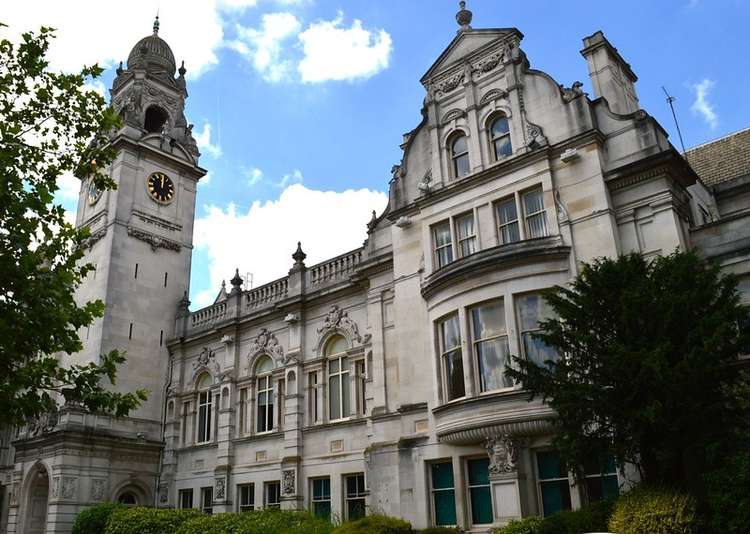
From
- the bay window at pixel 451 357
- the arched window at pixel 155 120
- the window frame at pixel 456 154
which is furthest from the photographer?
the arched window at pixel 155 120

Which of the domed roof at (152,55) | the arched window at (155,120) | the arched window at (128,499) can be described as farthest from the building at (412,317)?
the domed roof at (152,55)

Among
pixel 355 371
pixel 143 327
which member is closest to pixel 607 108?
pixel 355 371

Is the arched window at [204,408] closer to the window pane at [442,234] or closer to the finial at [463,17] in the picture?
the window pane at [442,234]

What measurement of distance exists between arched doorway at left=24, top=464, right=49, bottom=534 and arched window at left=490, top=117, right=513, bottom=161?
84.7 feet

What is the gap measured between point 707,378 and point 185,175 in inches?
1314

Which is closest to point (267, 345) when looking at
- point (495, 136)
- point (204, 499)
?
point (204, 499)

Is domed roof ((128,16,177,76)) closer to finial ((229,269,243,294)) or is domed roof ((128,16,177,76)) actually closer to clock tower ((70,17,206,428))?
clock tower ((70,17,206,428))

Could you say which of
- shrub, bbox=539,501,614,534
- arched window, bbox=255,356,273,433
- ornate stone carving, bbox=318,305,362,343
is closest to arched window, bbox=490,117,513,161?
ornate stone carving, bbox=318,305,362,343

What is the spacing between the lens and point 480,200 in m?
22.3

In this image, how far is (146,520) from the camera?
86.3ft

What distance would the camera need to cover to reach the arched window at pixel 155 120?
41906 millimetres

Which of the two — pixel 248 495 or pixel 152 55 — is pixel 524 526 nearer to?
pixel 248 495

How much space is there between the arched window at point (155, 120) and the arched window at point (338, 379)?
69.4 feet

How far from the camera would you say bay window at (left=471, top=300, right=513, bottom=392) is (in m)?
19.6
